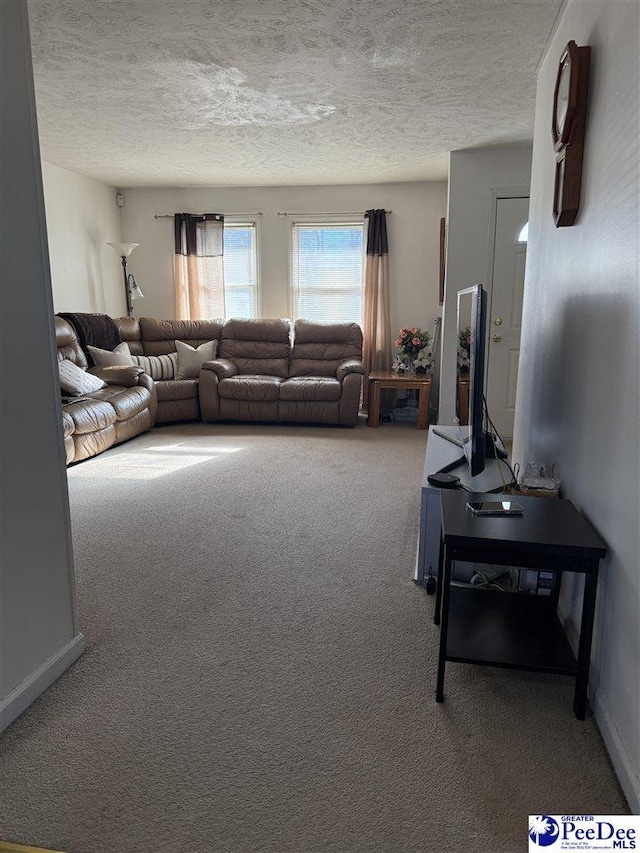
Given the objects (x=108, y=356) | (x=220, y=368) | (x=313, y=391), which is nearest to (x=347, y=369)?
(x=313, y=391)

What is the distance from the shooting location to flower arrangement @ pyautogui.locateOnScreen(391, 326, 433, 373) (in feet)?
19.0

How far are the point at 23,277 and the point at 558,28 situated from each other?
8.22ft

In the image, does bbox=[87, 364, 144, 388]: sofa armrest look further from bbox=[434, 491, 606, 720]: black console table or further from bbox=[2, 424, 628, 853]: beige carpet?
bbox=[434, 491, 606, 720]: black console table

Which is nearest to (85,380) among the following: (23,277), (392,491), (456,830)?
(392,491)

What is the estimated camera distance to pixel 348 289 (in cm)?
646

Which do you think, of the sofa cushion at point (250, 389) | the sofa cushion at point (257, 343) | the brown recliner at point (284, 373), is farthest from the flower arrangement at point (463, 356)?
the sofa cushion at point (257, 343)

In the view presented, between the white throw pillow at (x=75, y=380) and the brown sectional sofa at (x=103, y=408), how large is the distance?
0.16 ft

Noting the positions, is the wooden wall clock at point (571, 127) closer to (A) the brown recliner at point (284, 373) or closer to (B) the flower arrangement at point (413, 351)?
(A) the brown recliner at point (284, 373)

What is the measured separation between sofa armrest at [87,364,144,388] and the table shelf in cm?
393

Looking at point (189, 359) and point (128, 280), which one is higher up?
point (128, 280)

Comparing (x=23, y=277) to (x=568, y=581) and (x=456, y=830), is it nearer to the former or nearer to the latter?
(x=456, y=830)

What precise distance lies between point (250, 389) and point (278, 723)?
13.7 ft

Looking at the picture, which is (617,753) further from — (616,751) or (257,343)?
(257,343)

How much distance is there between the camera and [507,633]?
179 cm
